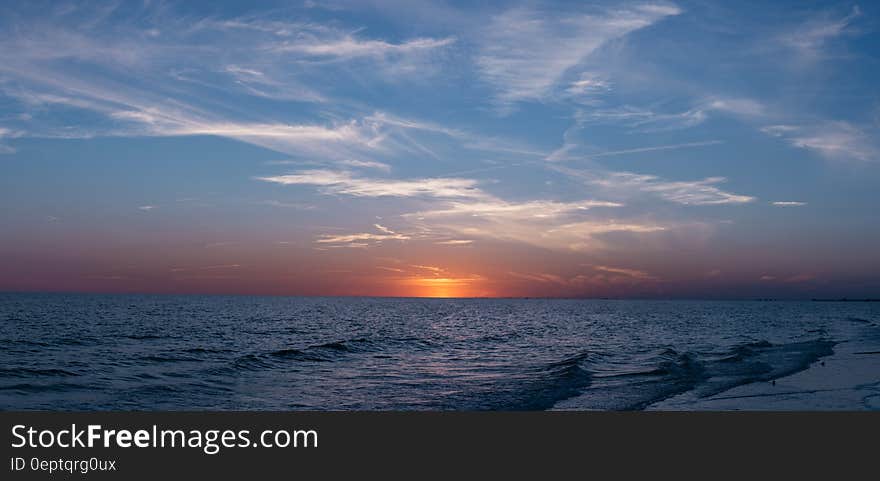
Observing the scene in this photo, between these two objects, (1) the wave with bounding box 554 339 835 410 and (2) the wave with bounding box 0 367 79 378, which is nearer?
(1) the wave with bounding box 554 339 835 410

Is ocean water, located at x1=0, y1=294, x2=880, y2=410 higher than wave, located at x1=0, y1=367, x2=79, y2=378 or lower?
lower

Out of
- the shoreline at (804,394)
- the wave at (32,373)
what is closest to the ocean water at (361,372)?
the wave at (32,373)

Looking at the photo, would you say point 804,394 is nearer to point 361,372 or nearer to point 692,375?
point 692,375

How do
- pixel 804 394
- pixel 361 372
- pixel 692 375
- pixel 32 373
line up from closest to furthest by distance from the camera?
1. pixel 804 394
2. pixel 32 373
3. pixel 692 375
4. pixel 361 372

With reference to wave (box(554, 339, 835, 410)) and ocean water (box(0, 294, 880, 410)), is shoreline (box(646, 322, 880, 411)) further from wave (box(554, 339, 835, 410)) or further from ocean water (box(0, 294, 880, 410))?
ocean water (box(0, 294, 880, 410))

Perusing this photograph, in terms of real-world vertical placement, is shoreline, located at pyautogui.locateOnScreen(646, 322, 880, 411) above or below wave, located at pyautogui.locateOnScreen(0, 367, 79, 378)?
below

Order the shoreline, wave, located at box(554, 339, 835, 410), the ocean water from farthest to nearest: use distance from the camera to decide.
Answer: wave, located at box(554, 339, 835, 410), the ocean water, the shoreline

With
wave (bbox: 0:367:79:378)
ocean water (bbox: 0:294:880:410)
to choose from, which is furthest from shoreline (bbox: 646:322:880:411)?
wave (bbox: 0:367:79:378)

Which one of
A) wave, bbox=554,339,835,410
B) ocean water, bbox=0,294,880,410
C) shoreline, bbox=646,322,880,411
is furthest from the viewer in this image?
wave, bbox=554,339,835,410

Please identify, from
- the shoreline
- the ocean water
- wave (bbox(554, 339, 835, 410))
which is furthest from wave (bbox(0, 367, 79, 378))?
the shoreline

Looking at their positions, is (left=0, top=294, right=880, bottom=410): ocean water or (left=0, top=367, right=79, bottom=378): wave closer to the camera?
(left=0, top=294, right=880, bottom=410): ocean water

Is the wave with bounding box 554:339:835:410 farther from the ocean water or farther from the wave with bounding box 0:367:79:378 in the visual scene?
the wave with bounding box 0:367:79:378

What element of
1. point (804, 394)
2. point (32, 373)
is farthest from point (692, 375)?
point (32, 373)

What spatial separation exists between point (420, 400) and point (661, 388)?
1063 cm
